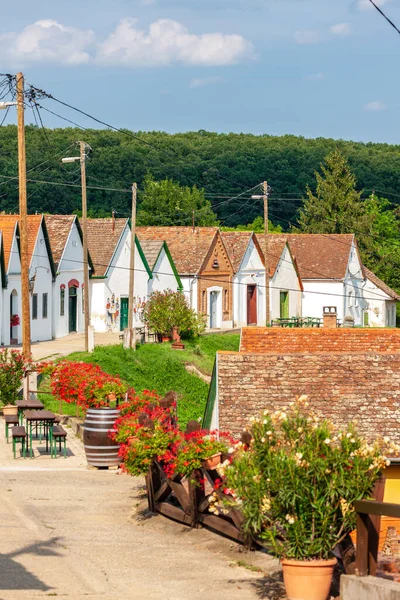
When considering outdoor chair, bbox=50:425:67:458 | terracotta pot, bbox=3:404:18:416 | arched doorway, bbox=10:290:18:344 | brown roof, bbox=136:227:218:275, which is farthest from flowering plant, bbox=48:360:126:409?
brown roof, bbox=136:227:218:275

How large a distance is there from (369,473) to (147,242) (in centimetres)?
4828

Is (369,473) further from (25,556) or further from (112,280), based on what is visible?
(112,280)

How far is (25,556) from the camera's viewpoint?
13008 mm

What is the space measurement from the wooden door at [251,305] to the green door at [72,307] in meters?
15.3

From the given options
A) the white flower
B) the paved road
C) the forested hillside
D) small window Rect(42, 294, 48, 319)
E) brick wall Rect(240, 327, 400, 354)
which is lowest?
the paved road

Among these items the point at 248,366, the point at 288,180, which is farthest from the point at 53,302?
the point at 288,180

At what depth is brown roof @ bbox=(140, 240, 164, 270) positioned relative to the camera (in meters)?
57.1

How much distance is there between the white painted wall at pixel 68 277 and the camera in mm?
49594

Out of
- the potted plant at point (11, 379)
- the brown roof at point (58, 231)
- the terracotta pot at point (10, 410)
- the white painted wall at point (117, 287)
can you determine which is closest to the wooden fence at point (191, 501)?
the terracotta pot at point (10, 410)

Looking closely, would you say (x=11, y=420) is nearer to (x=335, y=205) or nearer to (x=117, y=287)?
(x=117, y=287)

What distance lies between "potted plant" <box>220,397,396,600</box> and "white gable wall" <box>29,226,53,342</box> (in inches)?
1422

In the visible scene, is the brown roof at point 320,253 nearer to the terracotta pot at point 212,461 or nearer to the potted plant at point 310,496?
the terracotta pot at point 212,461

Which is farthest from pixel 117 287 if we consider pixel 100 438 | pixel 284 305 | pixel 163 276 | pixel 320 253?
pixel 100 438

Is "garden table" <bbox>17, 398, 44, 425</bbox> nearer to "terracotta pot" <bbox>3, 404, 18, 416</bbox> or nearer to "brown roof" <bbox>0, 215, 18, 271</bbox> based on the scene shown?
"terracotta pot" <bbox>3, 404, 18, 416</bbox>
